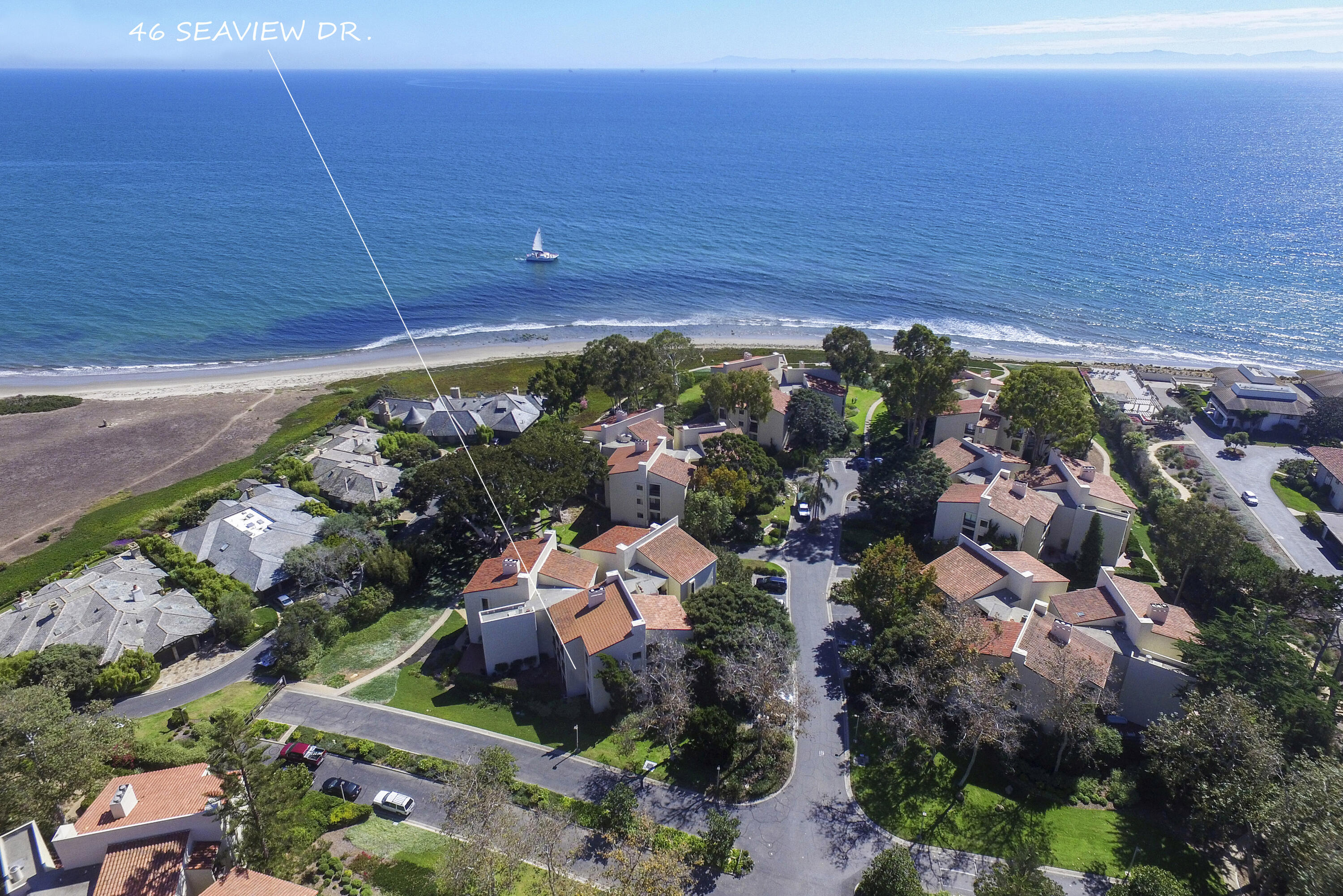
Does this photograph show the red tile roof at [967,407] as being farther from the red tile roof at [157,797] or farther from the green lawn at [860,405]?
the red tile roof at [157,797]

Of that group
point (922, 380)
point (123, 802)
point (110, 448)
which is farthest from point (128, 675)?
point (922, 380)

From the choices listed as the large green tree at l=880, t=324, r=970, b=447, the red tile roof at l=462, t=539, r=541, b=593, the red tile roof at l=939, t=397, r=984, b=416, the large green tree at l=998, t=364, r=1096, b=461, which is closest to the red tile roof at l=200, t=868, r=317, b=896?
the red tile roof at l=462, t=539, r=541, b=593

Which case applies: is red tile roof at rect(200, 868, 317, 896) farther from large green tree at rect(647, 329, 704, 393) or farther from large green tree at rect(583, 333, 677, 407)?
large green tree at rect(647, 329, 704, 393)

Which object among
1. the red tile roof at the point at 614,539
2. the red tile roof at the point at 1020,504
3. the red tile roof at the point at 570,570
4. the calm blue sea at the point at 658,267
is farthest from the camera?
the calm blue sea at the point at 658,267

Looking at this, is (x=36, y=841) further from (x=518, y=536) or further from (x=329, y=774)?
(x=518, y=536)

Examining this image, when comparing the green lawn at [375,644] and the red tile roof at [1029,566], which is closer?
the green lawn at [375,644]

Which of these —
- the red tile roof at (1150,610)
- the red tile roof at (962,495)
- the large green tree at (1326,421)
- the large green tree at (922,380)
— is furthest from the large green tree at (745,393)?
the large green tree at (1326,421)

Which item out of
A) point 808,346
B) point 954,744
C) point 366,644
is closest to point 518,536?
point 366,644

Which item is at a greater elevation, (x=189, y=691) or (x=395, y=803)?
(x=395, y=803)

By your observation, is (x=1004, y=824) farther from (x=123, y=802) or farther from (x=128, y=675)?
(x=128, y=675)
